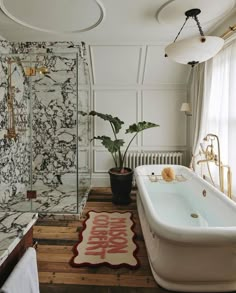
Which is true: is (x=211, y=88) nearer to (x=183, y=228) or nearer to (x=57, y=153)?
(x=183, y=228)

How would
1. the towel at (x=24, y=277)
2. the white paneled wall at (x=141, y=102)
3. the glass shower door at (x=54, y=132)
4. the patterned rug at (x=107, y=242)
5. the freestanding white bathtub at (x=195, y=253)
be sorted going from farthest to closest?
the white paneled wall at (x=141, y=102)
the glass shower door at (x=54, y=132)
the patterned rug at (x=107, y=242)
the freestanding white bathtub at (x=195, y=253)
the towel at (x=24, y=277)

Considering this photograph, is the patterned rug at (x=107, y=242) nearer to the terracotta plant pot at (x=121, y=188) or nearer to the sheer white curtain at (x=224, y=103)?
the terracotta plant pot at (x=121, y=188)

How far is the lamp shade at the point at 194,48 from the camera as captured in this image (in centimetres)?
178

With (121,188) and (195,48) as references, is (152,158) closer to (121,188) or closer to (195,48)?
(121,188)

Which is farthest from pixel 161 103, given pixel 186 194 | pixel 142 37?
pixel 186 194

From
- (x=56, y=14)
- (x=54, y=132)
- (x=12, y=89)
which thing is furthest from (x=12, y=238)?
(x=54, y=132)

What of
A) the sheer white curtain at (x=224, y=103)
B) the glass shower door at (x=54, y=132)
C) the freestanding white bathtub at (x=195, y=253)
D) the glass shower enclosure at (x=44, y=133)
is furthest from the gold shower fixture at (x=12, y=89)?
the sheer white curtain at (x=224, y=103)

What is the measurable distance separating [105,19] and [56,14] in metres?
0.57

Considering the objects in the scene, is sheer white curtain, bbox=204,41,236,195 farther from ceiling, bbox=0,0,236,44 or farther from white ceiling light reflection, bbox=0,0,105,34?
white ceiling light reflection, bbox=0,0,105,34

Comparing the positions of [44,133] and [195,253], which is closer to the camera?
[195,253]

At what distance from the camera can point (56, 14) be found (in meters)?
2.52

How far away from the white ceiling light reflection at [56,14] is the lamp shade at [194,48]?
102cm

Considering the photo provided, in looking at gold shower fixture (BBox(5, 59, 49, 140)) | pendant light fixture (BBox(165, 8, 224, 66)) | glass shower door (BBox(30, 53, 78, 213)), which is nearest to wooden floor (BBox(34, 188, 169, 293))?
glass shower door (BBox(30, 53, 78, 213))

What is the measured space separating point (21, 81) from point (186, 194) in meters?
3.25
